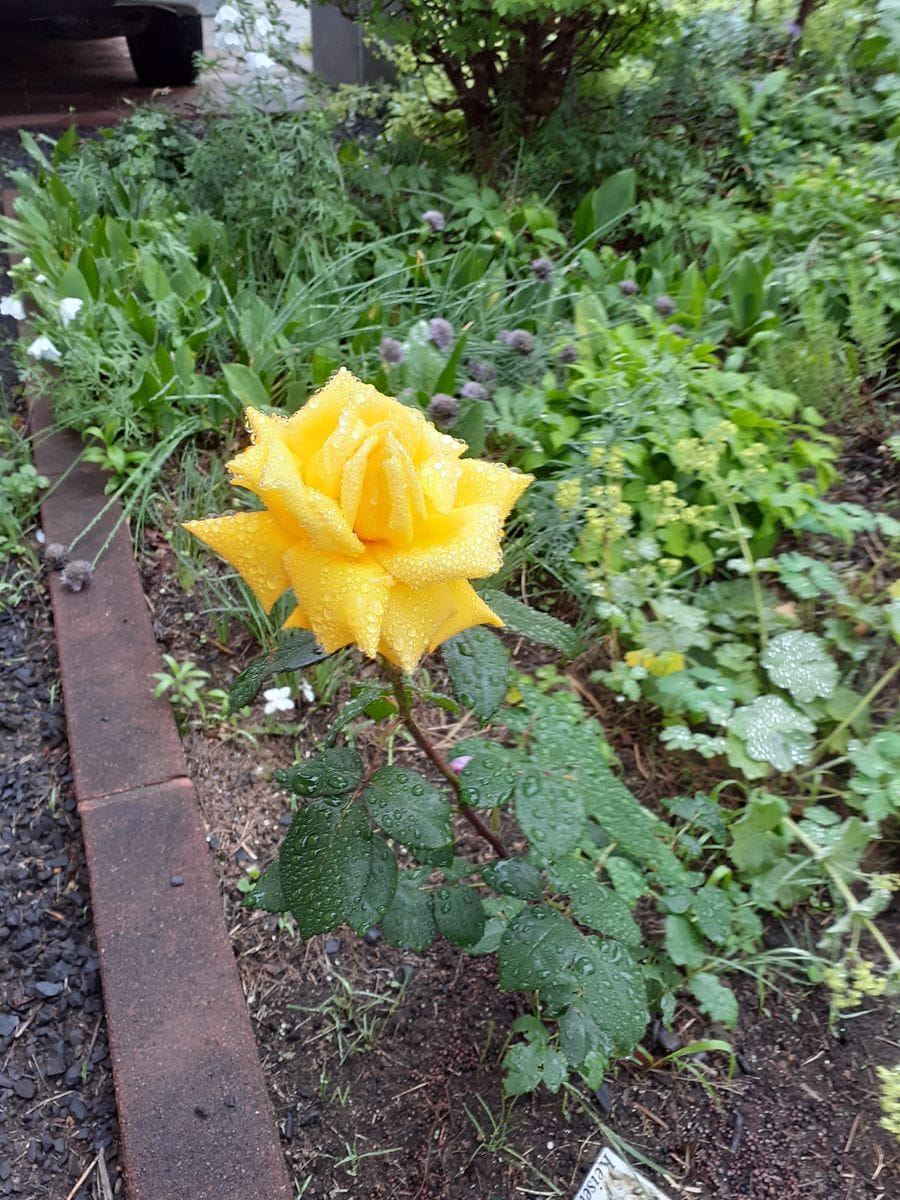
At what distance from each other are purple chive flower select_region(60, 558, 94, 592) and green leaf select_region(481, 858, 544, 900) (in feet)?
4.14

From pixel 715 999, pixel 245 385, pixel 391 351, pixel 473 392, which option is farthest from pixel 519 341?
pixel 715 999

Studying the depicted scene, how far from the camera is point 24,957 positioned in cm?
147

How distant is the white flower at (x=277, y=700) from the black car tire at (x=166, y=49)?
364 cm

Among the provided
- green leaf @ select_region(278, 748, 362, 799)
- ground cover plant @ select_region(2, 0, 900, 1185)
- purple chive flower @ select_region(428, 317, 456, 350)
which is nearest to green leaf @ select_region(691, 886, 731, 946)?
ground cover plant @ select_region(2, 0, 900, 1185)

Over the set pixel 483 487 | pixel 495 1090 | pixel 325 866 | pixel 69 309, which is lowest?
pixel 495 1090

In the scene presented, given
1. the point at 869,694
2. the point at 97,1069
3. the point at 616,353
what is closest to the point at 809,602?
the point at 869,694

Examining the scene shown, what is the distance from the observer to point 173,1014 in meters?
1.34

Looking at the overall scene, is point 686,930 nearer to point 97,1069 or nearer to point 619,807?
point 619,807

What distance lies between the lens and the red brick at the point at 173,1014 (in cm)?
120

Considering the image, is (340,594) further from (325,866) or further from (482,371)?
(482,371)

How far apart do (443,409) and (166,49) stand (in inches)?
138

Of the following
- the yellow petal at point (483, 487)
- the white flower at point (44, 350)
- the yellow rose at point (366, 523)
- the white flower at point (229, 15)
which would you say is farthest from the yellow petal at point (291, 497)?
the white flower at point (229, 15)

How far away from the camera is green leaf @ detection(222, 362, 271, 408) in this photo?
7.04 feet

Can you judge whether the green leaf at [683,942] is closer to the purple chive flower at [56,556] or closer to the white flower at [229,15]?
the purple chive flower at [56,556]
